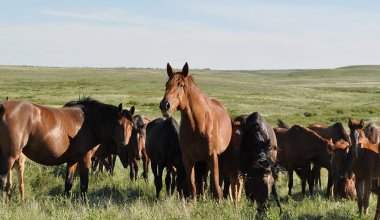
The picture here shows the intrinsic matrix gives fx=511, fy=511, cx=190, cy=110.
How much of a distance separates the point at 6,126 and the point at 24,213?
6.08 feet

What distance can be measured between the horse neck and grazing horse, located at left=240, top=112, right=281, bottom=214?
0.80 m

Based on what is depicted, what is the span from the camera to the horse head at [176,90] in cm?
701

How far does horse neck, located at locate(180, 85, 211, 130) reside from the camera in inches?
298

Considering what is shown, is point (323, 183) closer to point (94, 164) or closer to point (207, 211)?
point (94, 164)

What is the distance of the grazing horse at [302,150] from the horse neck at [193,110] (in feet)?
15.6

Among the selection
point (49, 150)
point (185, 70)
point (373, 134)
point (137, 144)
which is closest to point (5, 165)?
point (49, 150)

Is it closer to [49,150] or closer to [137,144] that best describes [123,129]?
[49,150]

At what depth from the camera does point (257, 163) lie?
683 cm

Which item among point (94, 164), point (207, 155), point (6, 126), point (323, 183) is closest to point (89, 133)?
point (6, 126)

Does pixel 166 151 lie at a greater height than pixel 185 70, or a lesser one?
lesser

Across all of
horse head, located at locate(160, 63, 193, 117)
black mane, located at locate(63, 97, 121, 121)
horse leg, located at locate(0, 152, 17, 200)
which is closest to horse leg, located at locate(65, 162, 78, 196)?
black mane, located at locate(63, 97, 121, 121)

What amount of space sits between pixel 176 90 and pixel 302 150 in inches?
227

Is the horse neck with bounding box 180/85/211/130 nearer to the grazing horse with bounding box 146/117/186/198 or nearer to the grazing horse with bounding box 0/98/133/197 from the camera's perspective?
the grazing horse with bounding box 0/98/133/197

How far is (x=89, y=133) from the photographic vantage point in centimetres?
950
